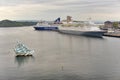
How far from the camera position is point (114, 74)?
15.2m

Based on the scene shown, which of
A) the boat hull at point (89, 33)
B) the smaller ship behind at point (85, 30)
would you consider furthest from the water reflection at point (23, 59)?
the boat hull at point (89, 33)

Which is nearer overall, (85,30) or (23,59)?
(23,59)

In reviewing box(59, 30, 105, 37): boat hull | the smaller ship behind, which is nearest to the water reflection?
the smaller ship behind

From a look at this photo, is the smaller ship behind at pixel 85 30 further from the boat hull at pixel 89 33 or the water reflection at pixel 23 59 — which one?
the water reflection at pixel 23 59

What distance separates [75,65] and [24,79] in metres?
4.33

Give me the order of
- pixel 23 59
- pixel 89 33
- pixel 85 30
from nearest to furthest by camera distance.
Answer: pixel 23 59 → pixel 89 33 → pixel 85 30

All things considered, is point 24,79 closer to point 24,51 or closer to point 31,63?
point 31,63

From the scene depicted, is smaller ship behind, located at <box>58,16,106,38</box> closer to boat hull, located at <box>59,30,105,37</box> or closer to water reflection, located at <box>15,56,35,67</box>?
boat hull, located at <box>59,30,105,37</box>

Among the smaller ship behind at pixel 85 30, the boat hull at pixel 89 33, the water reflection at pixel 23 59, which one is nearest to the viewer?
the water reflection at pixel 23 59

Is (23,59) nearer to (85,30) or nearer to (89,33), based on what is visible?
(89,33)

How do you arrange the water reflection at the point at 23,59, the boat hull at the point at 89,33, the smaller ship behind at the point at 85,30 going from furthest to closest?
the smaller ship behind at the point at 85,30
the boat hull at the point at 89,33
the water reflection at the point at 23,59

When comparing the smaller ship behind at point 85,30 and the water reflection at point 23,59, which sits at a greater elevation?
the water reflection at point 23,59

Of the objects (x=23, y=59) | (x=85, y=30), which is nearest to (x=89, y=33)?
(x=85, y=30)

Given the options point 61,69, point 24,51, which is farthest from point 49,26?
point 61,69
